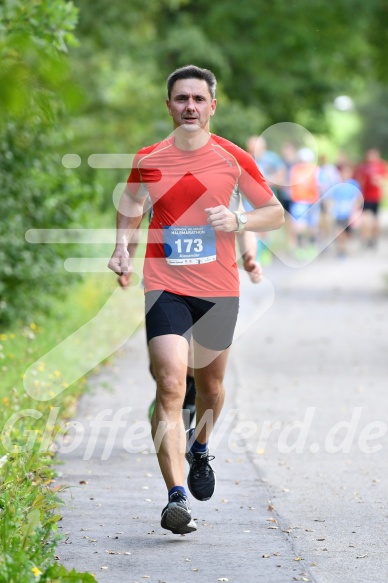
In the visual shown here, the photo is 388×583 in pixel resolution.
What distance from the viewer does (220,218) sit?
5.65 metres

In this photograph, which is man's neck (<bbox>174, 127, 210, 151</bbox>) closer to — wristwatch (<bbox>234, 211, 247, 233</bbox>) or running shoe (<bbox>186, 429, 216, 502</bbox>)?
wristwatch (<bbox>234, 211, 247, 233</bbox>)

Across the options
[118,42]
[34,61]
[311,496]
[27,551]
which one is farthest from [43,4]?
[118,42]

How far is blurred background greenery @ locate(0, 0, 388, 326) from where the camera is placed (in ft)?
25.1

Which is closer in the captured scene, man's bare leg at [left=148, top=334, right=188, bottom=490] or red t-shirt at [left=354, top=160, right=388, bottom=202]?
man's bare leg at [left=148, top=334, right=188, bottom=490]

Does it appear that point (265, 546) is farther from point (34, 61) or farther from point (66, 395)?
point (66, 395)

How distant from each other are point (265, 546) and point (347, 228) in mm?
25810

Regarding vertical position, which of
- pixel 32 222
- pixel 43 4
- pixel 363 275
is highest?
pixel 43 4

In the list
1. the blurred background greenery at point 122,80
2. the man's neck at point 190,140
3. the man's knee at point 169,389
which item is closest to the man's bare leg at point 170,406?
the man's knee at point 169,389

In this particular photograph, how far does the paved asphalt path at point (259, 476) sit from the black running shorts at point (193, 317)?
0.88 metres

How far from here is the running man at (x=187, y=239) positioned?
18.7 ft

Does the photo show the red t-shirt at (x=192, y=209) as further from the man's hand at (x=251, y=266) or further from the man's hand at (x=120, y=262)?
the man's hand at (x=251, y=266)

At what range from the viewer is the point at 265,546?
5.60 metres

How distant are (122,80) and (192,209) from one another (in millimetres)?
26342

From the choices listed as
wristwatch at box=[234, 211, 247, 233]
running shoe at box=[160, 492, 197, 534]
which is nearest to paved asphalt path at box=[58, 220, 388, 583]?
running shoe at box=[160, 492, 197, 534]
